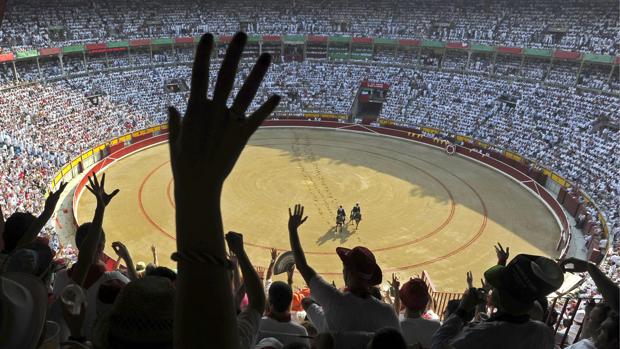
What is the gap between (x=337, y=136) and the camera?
121 ft

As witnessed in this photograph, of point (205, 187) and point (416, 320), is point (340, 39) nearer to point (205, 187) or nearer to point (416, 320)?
point (416, 320)

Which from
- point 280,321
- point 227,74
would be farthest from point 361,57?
point 227,74

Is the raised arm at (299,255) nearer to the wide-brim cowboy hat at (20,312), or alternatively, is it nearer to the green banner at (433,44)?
the wide-brim cowboy hat at (20,312)

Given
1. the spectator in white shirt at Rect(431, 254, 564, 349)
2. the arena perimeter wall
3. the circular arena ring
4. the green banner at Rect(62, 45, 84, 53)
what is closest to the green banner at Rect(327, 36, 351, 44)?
the arena perimeter wall

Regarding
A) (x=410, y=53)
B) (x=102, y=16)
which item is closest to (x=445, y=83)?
(x=410, y=53)

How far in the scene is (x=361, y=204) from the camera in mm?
24703

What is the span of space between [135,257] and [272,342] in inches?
654

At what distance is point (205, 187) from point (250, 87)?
520mm

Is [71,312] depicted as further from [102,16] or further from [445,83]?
[102,16]

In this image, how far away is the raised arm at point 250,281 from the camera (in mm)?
3135

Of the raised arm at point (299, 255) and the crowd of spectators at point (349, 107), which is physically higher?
the raised arm at point (299, 255)

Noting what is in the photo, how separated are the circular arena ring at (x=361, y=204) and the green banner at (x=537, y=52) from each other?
39.3 ft

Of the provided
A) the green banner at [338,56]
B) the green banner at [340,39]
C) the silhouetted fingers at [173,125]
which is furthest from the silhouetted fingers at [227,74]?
the green banner at [340,39]

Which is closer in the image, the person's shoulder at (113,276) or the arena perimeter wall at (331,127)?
the person's shoulder at (113,276)
